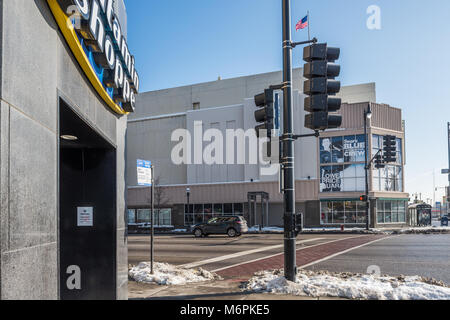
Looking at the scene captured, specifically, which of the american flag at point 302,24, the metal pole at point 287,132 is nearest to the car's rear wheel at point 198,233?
the american flag at point 302,24

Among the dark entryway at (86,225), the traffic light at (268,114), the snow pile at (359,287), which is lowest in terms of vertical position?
the snow pile at (359,287)

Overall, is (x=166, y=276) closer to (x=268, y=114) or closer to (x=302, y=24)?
(x=268, y=114)

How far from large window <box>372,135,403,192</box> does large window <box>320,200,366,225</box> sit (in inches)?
97.8

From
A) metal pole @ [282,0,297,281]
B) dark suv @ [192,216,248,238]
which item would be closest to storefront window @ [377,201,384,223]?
dark suv @ [192,216,248,238]

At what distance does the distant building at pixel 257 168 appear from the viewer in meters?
41.0

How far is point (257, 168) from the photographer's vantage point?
44.8 m

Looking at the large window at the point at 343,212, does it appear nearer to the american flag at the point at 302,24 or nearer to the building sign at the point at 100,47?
the american flag at the point at 302,24

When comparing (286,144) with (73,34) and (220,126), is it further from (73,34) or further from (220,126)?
(220,126)

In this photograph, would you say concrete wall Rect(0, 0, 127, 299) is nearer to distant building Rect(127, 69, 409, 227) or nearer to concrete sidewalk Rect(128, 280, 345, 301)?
concrete sidewalk Rect(128, 280, 345, 301)

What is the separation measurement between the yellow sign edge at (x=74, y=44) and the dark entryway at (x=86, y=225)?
1.26 m

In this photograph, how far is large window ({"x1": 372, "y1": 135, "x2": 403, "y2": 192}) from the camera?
134ft

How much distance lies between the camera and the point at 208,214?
47.4 meters
